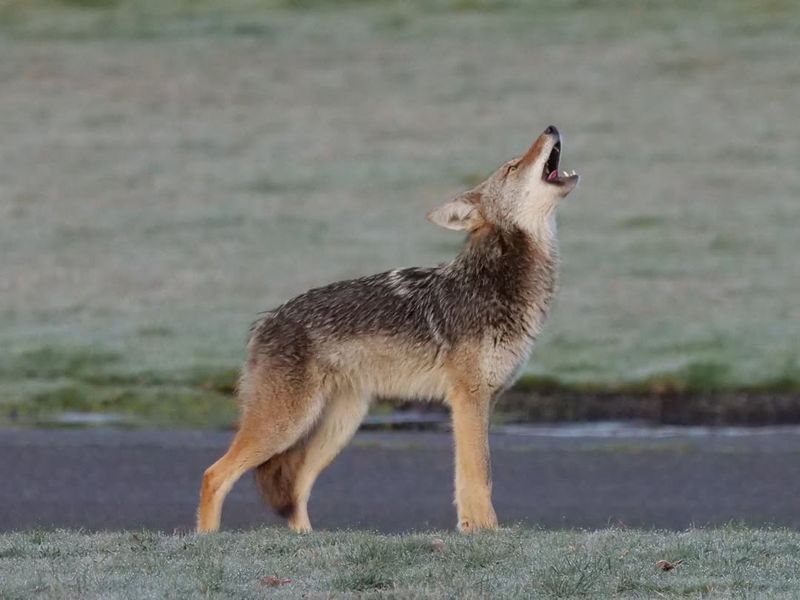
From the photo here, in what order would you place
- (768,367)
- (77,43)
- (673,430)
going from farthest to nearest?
(77,43) → (768,367) → (673,430)

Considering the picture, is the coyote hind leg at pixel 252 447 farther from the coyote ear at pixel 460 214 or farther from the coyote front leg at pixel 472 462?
the coyote ear at pixel 460 214

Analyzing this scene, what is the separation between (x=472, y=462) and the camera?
25.4ft

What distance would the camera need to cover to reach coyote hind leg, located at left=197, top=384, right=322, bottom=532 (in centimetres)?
777

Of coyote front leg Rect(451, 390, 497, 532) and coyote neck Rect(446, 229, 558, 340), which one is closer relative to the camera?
coyote front leg Rect(451, 390, 497, 532)

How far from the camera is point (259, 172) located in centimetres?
2192

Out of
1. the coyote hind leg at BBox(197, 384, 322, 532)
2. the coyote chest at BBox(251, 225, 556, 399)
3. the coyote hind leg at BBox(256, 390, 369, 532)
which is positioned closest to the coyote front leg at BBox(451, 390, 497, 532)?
the coyote chest at BBox(251, 225, 556, 399)

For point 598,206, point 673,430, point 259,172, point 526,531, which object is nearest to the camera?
point 526,531

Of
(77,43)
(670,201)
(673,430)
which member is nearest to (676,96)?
(670,201)

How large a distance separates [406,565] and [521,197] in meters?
2.48

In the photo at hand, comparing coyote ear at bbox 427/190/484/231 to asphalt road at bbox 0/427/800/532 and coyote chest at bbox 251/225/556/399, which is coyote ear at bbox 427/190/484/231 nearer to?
coyote chest at bbox 251/225/556/399

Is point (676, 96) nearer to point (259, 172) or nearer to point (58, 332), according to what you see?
point (259, 172)

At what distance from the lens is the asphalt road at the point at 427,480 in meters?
9.48

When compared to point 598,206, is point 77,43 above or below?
above

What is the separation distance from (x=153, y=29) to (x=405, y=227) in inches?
379
